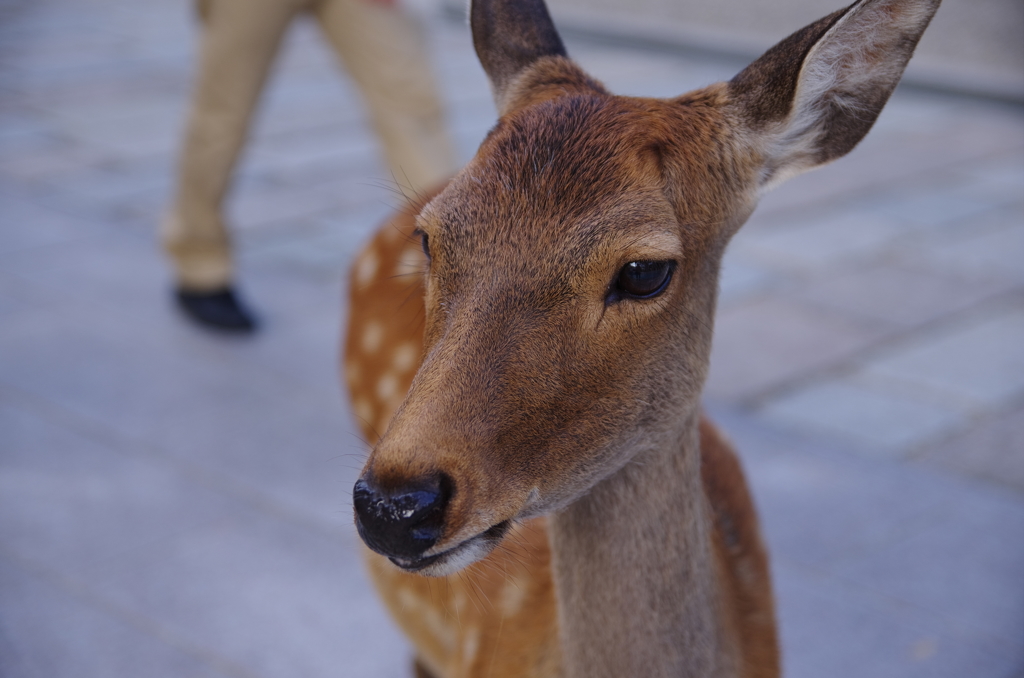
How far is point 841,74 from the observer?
200 cm

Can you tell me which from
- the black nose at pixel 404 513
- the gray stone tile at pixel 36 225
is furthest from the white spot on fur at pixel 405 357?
the gray stone tile at pixel 36 225

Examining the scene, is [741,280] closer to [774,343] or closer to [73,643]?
[774,343]

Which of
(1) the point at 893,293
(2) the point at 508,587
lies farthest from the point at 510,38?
(1) the point at 893,293

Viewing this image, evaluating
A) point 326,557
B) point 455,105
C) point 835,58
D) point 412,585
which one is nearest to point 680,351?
point 835,58

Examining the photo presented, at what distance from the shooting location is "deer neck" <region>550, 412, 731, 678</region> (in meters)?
2.01

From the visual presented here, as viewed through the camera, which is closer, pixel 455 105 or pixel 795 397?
pixel 795 397

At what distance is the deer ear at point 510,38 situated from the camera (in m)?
2.29

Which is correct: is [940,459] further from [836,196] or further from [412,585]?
[836,196]

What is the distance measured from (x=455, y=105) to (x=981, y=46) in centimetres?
567

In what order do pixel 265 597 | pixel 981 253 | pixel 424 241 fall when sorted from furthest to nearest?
pixel 981 253 → pixel 265 597 → pixel 424 241

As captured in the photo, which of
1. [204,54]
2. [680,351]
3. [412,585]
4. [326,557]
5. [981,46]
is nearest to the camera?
[680,351]

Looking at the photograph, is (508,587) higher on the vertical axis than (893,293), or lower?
higher

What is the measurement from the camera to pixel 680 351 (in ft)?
6.22

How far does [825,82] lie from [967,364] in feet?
11.9
